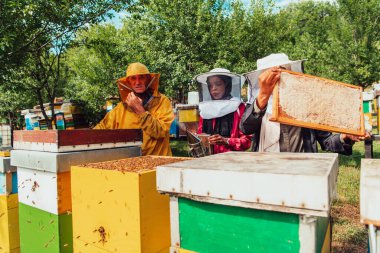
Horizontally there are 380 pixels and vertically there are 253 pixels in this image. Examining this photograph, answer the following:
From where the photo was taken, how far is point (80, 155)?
1.55m

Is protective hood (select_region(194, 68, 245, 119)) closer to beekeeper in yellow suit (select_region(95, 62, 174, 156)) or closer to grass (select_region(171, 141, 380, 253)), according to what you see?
beekeeper in yellow suit (select_region(95, 62, 174, 156))

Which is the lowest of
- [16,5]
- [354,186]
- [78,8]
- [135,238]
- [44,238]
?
[354,186]

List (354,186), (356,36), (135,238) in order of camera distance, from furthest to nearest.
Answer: (356,36)
(354,186)
(135,238)

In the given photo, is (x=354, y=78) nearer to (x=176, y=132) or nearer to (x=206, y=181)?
(x=176, y=132)

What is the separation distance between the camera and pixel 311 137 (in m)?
2.13

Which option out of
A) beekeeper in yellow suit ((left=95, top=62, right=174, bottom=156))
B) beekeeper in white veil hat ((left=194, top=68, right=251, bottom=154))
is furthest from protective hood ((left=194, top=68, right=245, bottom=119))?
beekeeper in yellow suit ((left=95, top=62, right=174, bottom=156))

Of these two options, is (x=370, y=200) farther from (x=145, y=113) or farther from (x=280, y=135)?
(x=145, y=113)

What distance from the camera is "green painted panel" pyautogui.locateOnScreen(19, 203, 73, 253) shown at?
1.48 metres

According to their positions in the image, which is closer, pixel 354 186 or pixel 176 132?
pixel 354 186

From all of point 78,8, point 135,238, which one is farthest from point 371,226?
point 78,8

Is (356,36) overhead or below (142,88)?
overhead

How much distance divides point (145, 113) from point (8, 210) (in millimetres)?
1077

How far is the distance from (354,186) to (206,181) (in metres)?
4.65

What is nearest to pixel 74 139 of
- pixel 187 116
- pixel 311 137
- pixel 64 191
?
pixel 64 191
